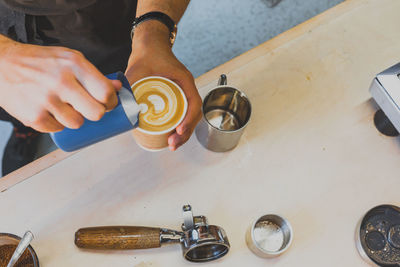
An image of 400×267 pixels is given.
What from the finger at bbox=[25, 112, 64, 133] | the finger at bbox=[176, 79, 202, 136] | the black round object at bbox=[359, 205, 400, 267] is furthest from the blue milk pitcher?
the black round object at bbox=[359, 205, 400, 267]

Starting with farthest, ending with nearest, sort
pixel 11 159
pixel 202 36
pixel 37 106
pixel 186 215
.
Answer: pixel 202 36, pixel 11 159, pixel 186 215, pixel 37 106

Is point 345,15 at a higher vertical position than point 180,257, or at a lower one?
higher

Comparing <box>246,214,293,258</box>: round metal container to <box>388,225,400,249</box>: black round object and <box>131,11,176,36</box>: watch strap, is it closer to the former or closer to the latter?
<box>388,225,400,249</box>: black round object

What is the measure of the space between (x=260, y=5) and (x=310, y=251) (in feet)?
5.80

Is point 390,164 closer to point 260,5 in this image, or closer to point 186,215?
point 186,215

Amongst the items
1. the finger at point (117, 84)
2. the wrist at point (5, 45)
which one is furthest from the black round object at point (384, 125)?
the wrist at point (5, 45)

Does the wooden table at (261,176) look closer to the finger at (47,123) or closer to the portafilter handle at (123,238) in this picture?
the portafilter handle at (123,238)

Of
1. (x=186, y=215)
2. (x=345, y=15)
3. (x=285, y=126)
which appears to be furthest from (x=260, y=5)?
(x=186, y=215)

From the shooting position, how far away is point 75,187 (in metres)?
0.93

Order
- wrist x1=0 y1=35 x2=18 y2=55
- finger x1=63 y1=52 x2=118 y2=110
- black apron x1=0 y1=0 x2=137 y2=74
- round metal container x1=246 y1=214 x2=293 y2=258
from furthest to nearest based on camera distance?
black apron x1=0 y1=0 x2=137 y2=74 < round metal container x1=246 y1=214 x2=293 y2=258 < wrist x1=0 y1=35 x2=18 y2=55 < finger x1=63 y1=52 x2=118 y2=110

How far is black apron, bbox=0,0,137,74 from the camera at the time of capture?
3.20 ft

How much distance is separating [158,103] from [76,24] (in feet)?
1.60

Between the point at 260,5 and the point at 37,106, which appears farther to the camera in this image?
the point at 260,5

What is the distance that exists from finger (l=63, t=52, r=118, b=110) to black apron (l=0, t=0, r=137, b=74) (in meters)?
0.42
